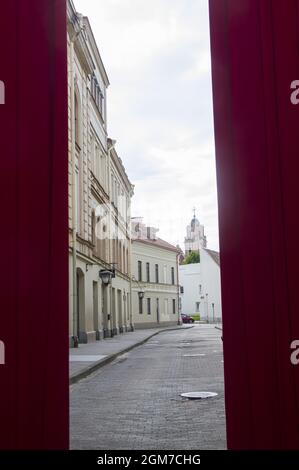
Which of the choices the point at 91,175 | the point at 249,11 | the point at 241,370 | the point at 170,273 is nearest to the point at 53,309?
the point at 241,370

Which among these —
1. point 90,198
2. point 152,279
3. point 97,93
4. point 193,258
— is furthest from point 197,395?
point 193,258

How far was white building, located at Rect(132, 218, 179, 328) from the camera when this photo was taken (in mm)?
39062

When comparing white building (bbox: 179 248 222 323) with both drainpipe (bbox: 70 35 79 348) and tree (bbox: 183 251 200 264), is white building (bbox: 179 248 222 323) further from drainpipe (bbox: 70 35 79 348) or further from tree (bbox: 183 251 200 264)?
drainpipe (bbox: 70 35 79 348)

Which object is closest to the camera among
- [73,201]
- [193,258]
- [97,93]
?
[73,201]

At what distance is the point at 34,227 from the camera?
3.24 metres

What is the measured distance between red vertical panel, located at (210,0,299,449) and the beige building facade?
13690 millimetres

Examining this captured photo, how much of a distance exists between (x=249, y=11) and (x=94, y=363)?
9.94 meters

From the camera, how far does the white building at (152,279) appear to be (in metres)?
39.1

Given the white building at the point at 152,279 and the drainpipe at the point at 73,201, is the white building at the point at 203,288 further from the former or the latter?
the drainpipe at the point at 73,201

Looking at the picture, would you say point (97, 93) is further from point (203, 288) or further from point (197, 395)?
point (203, 288)

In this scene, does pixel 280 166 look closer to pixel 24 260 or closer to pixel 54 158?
pixel 54 158

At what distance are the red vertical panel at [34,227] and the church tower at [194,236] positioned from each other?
7550 cm

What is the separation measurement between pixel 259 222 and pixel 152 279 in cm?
3949

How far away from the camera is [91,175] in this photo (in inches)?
838
